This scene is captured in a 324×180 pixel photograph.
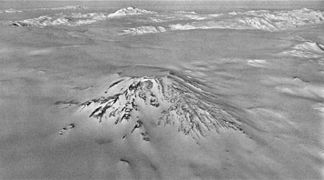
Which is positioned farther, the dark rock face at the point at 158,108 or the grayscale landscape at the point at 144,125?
the dark rock face at the point at 158,108

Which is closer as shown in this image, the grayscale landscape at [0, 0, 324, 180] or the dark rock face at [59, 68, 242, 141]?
the grayscale landscape at [0, 0, 324, 180]

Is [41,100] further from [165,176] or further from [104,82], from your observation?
[165,176]

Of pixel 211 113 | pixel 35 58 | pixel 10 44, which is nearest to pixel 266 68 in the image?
pixel 211 113

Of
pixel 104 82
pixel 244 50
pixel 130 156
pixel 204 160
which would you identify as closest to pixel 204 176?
pixel 204 160

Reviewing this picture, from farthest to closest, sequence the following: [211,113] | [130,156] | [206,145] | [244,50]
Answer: [244,50] → [211,113] → [206,145] → [130,156]

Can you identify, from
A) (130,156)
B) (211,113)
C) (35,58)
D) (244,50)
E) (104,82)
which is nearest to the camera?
(130,156)

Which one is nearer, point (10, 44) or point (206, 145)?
point (206, 145)

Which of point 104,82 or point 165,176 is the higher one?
point 104,82
